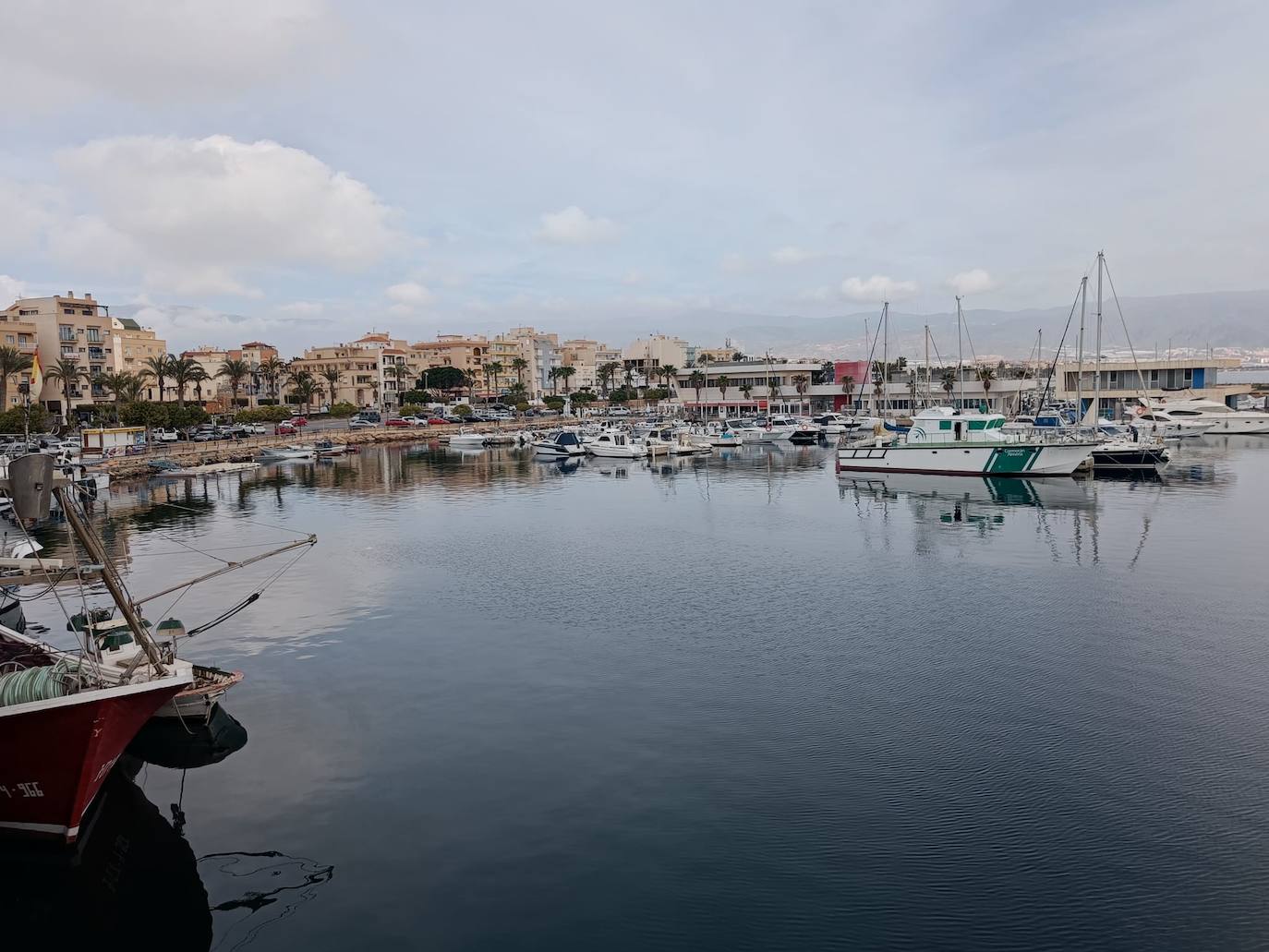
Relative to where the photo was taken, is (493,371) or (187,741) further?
(493,371)

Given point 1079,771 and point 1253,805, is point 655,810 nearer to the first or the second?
point 1079,771

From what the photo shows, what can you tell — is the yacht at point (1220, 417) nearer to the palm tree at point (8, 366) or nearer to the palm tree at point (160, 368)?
the palm tree at point (160, 368)

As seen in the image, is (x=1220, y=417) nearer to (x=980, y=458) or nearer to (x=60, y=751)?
(x=980, y=458)

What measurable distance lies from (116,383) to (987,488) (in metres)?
82.5

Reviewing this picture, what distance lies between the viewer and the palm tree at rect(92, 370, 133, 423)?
88.5 meters

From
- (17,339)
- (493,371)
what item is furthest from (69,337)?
(493,371)

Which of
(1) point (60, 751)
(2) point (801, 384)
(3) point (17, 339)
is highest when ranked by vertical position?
(3) point (17, 339)

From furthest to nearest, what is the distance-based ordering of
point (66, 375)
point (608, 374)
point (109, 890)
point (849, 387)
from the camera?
point (608, 374)
point (849, 387)
point (66, 375)
point (109, 890)

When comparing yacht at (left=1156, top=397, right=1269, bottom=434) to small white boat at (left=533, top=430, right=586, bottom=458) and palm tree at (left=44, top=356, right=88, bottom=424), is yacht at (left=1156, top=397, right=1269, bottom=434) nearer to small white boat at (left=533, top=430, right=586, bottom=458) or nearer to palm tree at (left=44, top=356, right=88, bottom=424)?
small white boat at (left=533, top=430, right=586, bottom=458)

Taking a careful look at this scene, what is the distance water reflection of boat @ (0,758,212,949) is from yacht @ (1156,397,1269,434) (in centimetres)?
10079

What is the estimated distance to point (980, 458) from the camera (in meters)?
58.6

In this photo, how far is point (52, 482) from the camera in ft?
43.6

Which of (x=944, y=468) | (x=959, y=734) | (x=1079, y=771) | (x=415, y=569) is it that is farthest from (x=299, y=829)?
(x=944, y=468)

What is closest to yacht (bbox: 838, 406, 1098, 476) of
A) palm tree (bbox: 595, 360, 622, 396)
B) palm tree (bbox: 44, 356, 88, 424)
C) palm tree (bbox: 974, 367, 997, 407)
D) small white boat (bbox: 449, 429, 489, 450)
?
small white boat (bbox: 449, 429, 489, 450)
